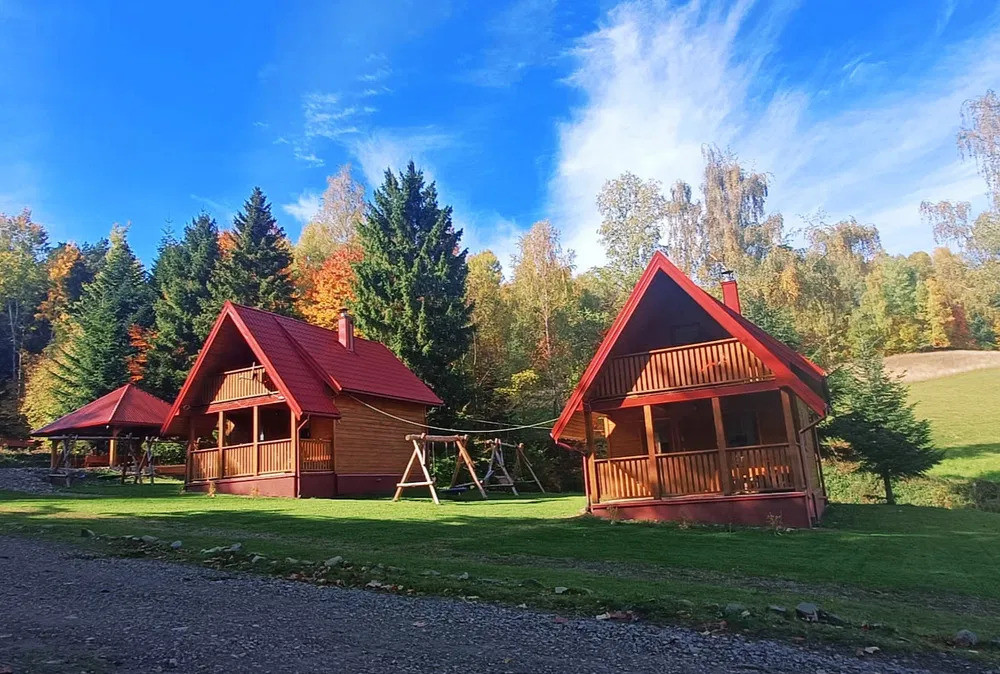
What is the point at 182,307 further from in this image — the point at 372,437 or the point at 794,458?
the point at 794,458

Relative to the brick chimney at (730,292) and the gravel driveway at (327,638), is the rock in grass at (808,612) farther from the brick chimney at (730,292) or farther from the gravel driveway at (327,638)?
the brick chimney at (730,292)

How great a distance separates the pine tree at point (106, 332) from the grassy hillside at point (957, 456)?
40.7 meters

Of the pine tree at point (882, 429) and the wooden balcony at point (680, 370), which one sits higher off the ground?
the wooden balcony at point (680, 370)

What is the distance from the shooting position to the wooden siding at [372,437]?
79.9ft

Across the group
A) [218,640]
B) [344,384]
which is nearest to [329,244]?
[344,384]

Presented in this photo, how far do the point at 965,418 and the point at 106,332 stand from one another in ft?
169

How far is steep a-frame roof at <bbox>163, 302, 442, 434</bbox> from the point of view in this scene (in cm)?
2259

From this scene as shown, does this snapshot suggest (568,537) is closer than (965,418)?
Yes

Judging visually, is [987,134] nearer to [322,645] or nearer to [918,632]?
[918,632]

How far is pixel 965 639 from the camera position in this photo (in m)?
6.54

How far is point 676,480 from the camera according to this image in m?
17.1

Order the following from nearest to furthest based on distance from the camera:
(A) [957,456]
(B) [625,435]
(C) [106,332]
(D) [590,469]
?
(D) [590,469] → (B) [625,435] → (A) [957,456] → (C) [106,332]

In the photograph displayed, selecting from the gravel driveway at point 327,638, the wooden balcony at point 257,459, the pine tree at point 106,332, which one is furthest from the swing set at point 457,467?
the pine tree at point 106,332

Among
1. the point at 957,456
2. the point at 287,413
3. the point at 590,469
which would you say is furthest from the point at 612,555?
the point at 957,456
